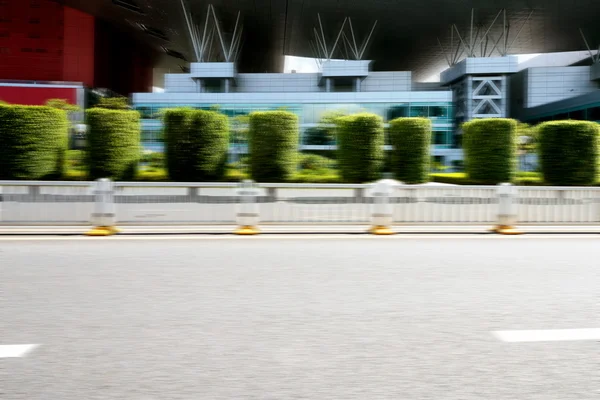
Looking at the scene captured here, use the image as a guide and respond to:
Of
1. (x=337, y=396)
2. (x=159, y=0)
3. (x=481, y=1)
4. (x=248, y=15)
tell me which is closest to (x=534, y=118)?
(x=481, y=1)

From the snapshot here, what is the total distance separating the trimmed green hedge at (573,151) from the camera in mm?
16578

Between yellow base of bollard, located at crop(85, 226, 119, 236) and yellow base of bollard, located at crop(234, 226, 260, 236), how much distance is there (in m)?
2.45

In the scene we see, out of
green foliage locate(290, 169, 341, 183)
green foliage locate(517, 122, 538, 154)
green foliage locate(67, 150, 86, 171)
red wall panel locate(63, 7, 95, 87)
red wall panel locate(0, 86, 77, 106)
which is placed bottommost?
green foliage locate(290, 169, 341, 183)

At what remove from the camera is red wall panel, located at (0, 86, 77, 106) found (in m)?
45.8

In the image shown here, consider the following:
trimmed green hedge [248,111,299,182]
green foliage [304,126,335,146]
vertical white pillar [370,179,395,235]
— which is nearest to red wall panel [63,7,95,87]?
green foliage [304,126,335,146]

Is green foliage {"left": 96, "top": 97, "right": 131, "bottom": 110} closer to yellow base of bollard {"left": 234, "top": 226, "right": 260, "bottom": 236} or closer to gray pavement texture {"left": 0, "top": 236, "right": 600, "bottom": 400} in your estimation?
yellow base of bollard {"left": 234, "top": 226, "right": 260, "bottom": 236}

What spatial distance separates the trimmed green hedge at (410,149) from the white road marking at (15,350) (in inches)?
610

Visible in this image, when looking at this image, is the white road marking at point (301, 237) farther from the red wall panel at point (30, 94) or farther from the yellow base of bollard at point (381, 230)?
the red wall panel at point (30, 94)

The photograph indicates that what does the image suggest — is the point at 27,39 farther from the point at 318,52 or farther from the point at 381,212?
the point at 381,212

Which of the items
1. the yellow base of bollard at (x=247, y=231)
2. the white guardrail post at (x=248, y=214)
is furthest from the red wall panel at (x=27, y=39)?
the yellow base of bollard at (x=247, y=231)

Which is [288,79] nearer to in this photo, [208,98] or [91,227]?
[208,98]

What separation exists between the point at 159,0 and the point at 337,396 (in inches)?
1945

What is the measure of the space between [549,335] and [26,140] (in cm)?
1690

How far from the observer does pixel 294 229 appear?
10.7m
